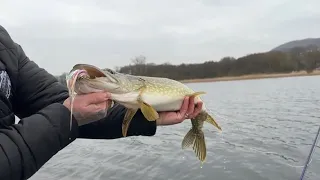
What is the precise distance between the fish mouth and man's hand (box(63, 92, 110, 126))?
12cm

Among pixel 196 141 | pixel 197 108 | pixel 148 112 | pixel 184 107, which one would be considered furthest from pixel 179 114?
pixel 196 141

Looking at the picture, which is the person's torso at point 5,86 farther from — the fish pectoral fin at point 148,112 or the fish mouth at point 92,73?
the fish pectoral fin at point 148,112

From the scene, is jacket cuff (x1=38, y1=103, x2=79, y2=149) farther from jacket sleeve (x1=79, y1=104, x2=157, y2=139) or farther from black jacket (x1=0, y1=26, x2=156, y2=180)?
jacket sleeve (x1=79, y1=104, x2=157, y2=139)

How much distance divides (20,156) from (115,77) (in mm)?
792

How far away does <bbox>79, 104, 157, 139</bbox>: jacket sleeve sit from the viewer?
244cm

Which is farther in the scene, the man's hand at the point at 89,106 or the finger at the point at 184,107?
the finger at the point at 184,107

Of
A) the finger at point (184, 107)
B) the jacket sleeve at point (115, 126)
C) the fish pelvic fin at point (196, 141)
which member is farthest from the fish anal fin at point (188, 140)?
the jacket sleeve at point (115, 126)

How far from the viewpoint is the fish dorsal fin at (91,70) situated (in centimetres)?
186

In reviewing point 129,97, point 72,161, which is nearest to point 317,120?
point 72,161

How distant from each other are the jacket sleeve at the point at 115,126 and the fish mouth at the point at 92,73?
1.21 ft

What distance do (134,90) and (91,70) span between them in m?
0.47

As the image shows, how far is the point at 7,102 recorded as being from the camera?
6.93 feet

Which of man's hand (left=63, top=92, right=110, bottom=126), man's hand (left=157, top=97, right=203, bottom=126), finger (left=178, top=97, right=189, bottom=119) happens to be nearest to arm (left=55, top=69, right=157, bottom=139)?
man's hand (left=157, top=97, right=203, bottom=126)

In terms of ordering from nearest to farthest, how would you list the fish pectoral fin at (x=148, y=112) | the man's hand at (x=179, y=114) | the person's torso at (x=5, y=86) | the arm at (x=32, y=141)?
the arm at (x=32, y=141), the person's torso at (x=5, y=86), the fish pectoral fin at (x=148, y=112), the man's hand at (x=179, y=114)
